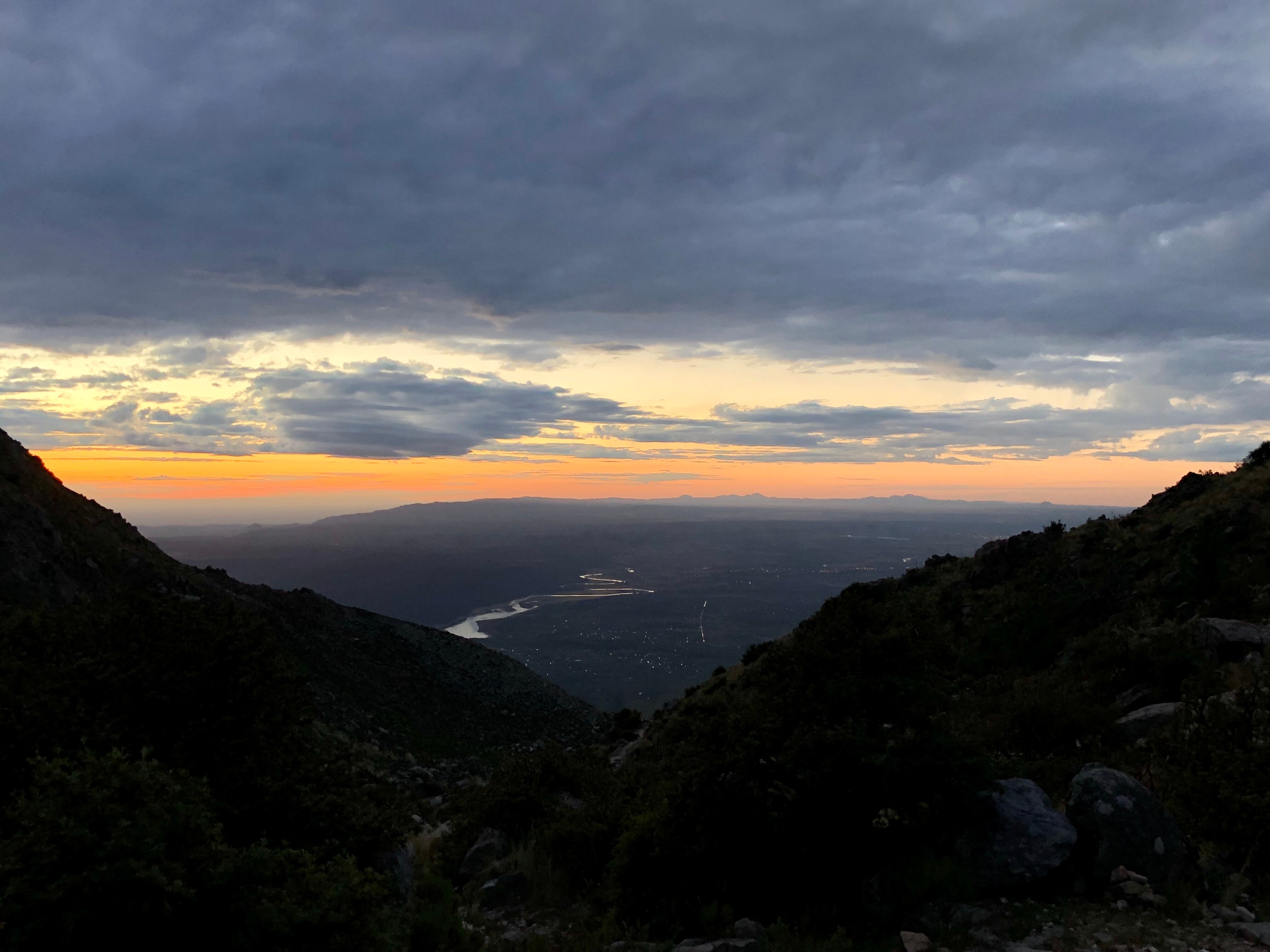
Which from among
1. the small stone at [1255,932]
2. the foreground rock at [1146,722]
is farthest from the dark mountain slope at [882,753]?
the small stone at [1255,932]

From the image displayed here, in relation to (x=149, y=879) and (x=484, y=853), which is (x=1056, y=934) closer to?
(x=149, y=879)

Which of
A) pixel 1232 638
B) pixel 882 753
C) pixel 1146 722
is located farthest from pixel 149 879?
pixel 1232 638

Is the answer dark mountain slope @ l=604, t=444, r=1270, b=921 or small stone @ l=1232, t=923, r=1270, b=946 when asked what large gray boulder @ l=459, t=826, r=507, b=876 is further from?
small stone @ l=1232, t=923, r=1270, b=946

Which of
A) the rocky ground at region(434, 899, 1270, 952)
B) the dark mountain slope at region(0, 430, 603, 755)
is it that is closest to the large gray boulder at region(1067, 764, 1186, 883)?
the rocky ground at region(434, 899, 1270, 952)

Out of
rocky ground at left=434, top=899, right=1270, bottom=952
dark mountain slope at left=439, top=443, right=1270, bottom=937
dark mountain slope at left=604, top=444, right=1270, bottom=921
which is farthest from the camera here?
dark mountain slope at left=604, top=444, right=1270, bottom=921

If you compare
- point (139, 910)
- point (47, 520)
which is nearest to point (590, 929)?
point (139, 910)
